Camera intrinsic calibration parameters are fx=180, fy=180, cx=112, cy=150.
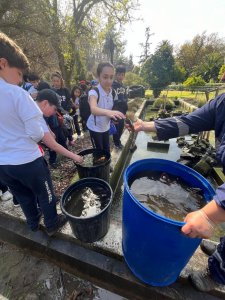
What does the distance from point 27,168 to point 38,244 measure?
113 cm

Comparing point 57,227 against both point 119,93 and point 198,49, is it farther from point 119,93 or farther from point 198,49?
point 198,49

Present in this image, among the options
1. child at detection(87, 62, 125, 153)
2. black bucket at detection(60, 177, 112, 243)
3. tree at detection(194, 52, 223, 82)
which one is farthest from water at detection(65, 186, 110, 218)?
tree at detection(194, 52, 223, 82)

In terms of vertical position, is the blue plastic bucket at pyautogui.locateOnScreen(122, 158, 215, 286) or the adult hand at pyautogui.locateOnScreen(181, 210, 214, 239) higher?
the adult hand at pyautogui.locateOnScreen(181, 210, 214, 239)

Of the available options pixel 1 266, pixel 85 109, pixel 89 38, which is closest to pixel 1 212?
pixel 1 266

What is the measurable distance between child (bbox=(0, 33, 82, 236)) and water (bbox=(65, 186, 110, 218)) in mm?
246

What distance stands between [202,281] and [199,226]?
1.06 meters

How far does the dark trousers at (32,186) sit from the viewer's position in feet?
5.94

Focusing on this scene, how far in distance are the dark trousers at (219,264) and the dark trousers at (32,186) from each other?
1770 millimetres

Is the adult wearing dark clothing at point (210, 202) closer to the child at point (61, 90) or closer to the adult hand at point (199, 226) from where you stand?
the adult hand at point (199, 226)

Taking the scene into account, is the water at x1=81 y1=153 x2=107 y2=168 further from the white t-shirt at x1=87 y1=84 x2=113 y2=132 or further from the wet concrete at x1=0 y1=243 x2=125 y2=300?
the wet concrete at x1=0 y1=243 x2=125 y2=300

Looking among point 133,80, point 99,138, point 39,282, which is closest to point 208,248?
point 39,282

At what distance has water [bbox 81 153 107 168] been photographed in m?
2.89

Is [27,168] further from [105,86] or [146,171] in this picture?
[105,86]

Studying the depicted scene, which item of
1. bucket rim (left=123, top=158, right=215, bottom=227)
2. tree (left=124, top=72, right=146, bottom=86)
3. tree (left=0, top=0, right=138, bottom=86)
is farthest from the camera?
tree (left=124, top=72, right=146, bottom=86)
